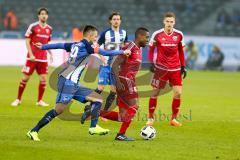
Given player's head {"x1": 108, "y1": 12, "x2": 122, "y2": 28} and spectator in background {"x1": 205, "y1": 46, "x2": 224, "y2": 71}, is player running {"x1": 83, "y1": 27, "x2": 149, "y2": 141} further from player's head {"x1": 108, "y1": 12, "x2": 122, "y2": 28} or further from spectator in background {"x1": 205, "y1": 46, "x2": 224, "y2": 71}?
spectator in background {"x1": 205, "y1": 46, "x2": 224, "y2": 71}

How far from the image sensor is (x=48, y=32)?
62.2 ft

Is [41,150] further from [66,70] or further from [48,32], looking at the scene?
[48,32]

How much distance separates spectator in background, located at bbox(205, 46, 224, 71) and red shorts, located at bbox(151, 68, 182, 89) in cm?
2234

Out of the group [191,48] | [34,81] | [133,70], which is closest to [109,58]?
[133,70]

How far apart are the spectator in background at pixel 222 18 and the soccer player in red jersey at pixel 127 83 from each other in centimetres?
2954

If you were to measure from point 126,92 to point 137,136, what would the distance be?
881 mm

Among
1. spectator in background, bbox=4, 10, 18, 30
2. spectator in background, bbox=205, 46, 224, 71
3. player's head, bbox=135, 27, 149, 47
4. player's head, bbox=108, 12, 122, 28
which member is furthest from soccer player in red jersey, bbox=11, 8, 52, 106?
spectator in background, bbox=4, 10, 18, 30

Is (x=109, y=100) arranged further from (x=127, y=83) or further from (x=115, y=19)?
(x=127, y=83)

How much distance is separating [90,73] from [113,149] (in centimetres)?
1769

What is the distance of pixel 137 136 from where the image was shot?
1334 cm

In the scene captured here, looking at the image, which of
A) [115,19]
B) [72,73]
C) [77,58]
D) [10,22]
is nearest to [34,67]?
[115,19]

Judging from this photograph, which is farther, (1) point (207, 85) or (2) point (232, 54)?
(2) point (232, 54)

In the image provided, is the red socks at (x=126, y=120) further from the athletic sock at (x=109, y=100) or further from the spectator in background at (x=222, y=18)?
the spectator in background at (x=222, y=18)

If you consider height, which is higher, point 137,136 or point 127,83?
point 127,83
